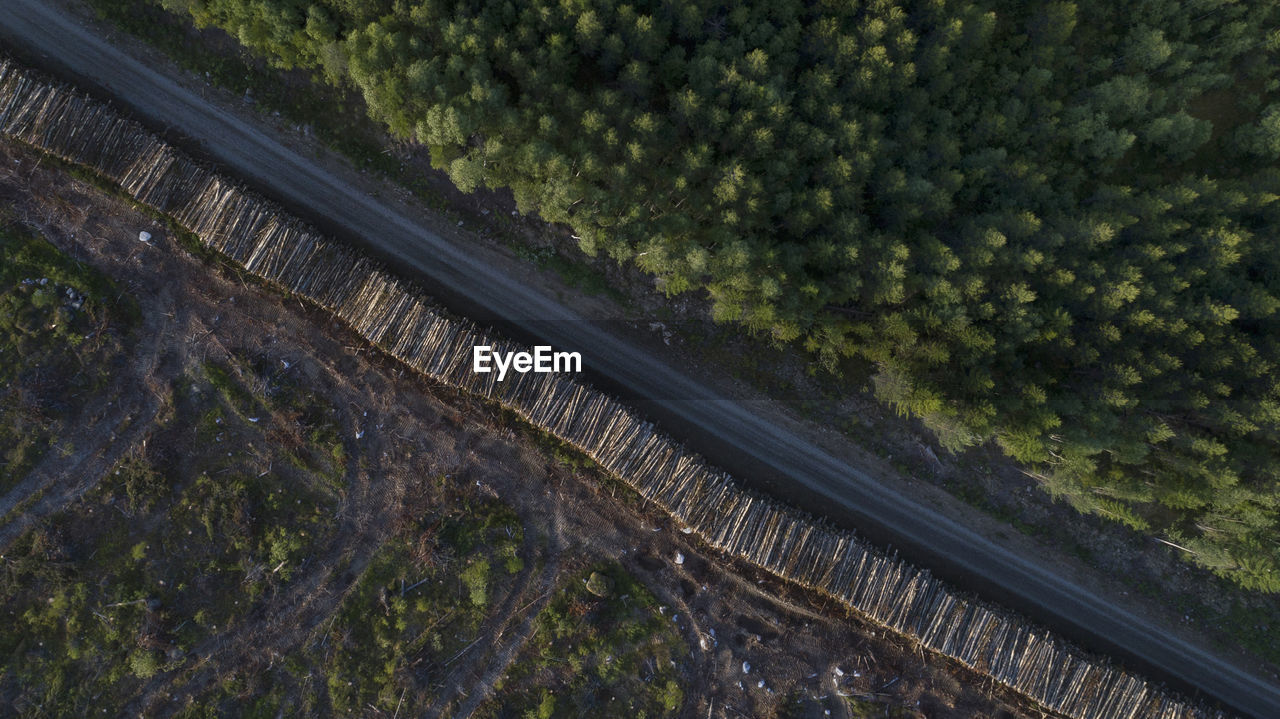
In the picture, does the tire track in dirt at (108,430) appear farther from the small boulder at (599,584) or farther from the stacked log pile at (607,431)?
the small boulder at (599,584)

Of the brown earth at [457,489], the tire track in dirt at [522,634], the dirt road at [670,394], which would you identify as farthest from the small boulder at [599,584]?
the dirt road at [670,394]

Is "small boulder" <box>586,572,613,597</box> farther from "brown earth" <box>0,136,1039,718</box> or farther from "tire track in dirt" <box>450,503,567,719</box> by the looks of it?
"tire track in dirt" <box>450,503,567,719</box>

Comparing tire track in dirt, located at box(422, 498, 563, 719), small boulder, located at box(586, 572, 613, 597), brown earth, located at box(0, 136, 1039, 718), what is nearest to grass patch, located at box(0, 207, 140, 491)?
brown earth, located at box(0, 136, 1039, 718)

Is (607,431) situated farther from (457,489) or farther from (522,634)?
(522,634)

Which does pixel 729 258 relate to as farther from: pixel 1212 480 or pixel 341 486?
pixel 1212 480

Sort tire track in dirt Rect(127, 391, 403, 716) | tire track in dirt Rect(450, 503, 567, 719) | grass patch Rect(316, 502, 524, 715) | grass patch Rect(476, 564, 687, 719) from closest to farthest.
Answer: tire track in dirt Rect(127, 391, 403, 716) < grass patch Rect(316, 502, 524, 715) < tire track in dirt Rect(450, 503, 567, 719) < grass patch Rect(476, 564, 687, 719)

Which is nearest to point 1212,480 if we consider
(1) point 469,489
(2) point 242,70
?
(1) point 469,489

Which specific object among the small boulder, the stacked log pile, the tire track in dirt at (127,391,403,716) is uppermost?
the stacked log pile

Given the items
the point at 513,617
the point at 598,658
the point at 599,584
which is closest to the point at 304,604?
the point at 513,617
